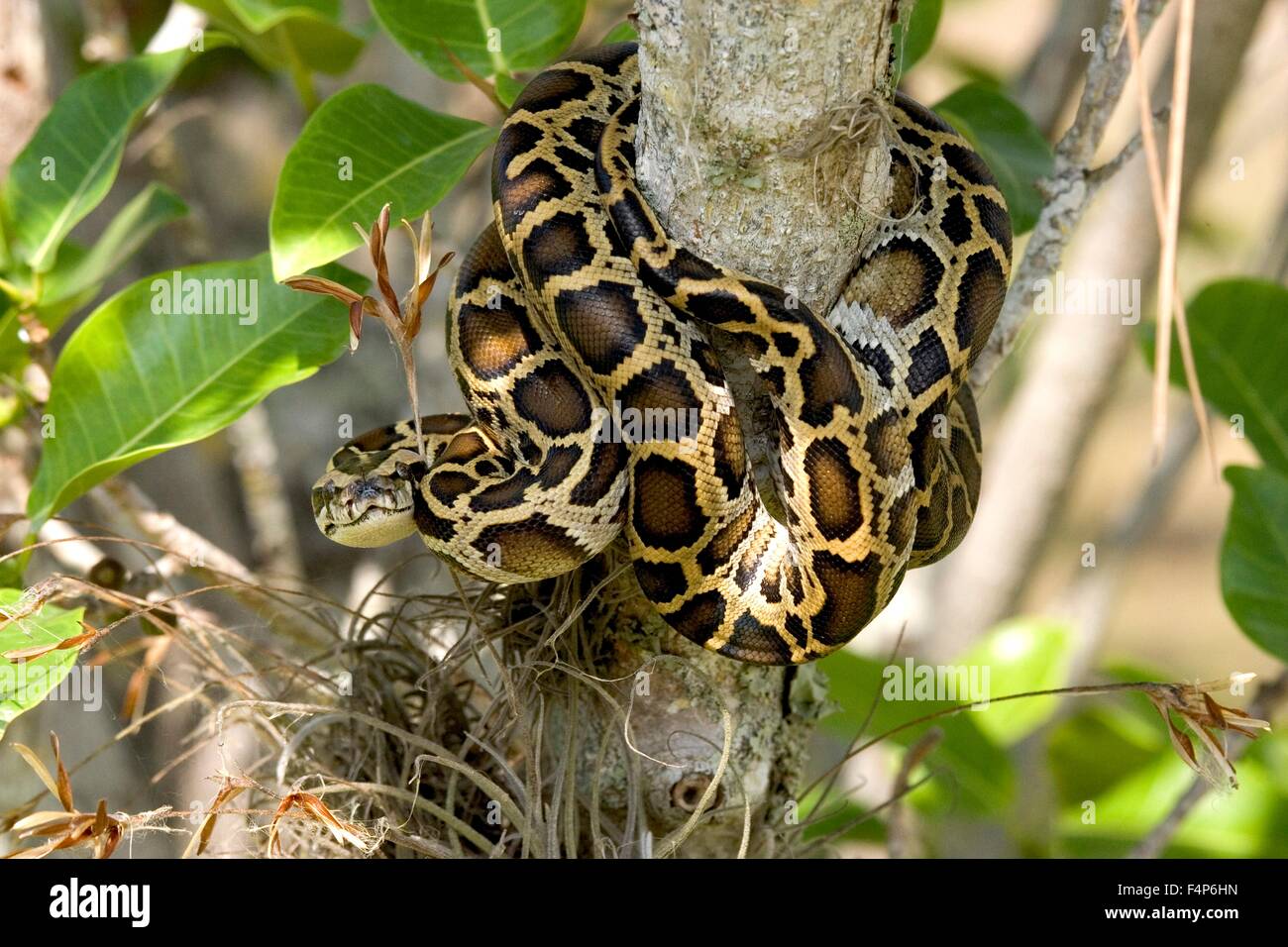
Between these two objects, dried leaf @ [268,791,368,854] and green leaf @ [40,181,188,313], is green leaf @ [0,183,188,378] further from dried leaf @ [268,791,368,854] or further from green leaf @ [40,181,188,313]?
dried leaf @ [268,791,368,854]

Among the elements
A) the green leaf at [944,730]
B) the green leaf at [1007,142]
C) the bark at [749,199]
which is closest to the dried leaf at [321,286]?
the bark at [749,199]

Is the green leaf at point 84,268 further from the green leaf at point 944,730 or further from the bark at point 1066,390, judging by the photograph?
the bark at point 1066,390

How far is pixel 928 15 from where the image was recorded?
97.7 inches

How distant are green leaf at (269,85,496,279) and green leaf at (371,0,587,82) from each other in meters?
0.16

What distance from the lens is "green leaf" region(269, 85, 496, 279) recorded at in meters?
2.11

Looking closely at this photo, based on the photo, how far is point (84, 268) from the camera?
8.67 feet

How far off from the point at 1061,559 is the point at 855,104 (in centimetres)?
815

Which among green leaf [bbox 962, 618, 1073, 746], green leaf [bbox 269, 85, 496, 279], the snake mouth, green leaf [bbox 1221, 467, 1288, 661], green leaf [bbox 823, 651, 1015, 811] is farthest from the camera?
green leaf [bbox 962, 618, 1073, 746]

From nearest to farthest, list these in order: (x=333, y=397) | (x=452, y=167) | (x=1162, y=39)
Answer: (x=452, y=167), (x=1162, y=39), (x=333, y=397)

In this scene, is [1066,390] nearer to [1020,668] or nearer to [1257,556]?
[1020,668]

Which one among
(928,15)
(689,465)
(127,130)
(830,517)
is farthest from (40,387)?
(928,15)

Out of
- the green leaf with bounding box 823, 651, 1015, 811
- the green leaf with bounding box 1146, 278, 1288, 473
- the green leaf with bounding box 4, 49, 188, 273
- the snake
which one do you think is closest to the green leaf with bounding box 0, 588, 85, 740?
the snake

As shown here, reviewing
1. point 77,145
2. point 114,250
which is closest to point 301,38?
point 77,145
